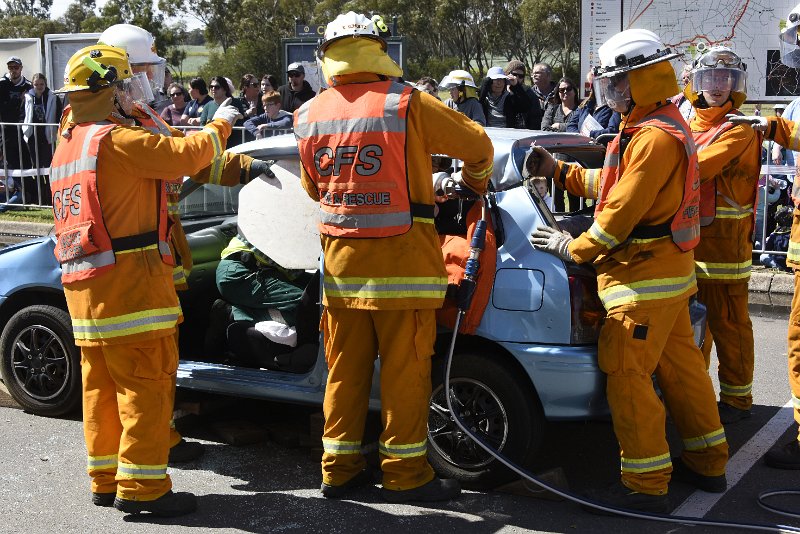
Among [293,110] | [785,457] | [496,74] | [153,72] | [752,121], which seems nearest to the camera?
[785,457]

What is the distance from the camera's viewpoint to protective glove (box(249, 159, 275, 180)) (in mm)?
5191

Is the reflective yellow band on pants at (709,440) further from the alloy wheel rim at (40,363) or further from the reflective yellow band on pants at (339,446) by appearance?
the alloy wheel rim at (40,363)

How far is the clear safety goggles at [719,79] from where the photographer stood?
5410 millimetres

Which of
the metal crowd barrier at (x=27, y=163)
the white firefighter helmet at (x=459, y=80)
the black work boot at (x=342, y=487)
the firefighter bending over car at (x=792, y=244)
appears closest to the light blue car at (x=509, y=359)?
the black work boot at (x=342, y=487)

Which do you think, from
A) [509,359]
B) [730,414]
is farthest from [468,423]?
[730,414]

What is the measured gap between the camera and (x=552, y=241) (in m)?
4.51

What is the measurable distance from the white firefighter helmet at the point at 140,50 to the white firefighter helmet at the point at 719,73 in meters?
2.77

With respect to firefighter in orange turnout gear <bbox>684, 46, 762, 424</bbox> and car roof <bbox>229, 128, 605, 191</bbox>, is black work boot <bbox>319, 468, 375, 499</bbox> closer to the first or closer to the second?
car roof <bbox>229, 128, 605, 191</bbox>

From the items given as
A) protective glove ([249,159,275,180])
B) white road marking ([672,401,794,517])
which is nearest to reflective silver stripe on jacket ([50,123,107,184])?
protective glove ([249,159,275,180])

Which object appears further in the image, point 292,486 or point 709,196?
point 709,196

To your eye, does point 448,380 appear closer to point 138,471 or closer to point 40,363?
point 138,471

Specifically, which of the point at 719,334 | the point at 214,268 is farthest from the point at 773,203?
the point at 214,268

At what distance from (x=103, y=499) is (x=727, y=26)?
9146mm

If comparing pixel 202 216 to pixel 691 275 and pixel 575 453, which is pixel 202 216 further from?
pixel 691 275
